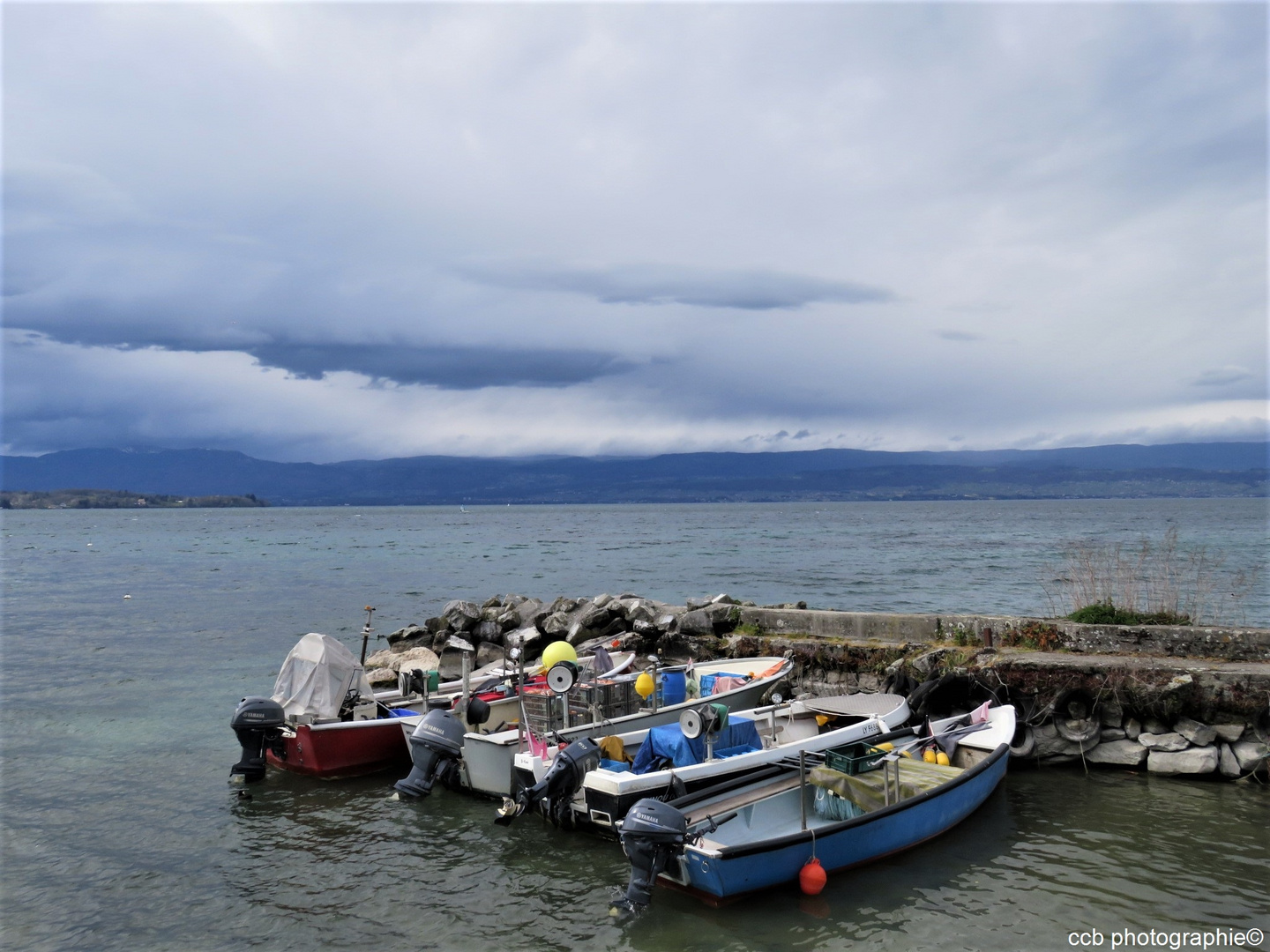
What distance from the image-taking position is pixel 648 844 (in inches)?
347

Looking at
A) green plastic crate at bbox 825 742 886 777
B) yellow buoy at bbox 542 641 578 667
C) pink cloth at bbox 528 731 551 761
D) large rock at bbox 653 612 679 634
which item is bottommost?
green plastic crate at bbox 825 742 886 777

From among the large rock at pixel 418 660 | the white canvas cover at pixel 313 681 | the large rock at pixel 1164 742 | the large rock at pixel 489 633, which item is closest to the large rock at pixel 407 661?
the large rock at pixel 418 660

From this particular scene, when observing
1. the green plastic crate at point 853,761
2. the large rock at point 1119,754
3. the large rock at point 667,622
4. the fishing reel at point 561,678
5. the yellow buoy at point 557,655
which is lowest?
the large rock at point 1119,754

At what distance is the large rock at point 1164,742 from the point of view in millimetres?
12750

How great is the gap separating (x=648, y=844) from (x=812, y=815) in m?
3.11

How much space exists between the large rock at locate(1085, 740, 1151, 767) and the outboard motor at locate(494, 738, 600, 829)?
8.21 m

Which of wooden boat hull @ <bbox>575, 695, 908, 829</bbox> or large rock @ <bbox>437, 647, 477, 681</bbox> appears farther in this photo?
large rock @ <bbox>437, 647, 477, 681</bbox>

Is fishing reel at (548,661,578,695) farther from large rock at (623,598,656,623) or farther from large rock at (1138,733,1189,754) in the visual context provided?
large rock at (623,598,656,623)

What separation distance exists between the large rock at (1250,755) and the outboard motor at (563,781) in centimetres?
958

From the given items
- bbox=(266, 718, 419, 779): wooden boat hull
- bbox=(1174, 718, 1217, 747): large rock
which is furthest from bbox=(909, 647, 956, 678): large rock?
bbox=(266, 718, 419, 779): wooden boat hull

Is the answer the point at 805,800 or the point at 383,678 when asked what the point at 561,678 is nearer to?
the point at 805,800

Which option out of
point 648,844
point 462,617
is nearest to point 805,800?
point 648,844

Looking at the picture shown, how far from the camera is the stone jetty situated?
12.6 meters

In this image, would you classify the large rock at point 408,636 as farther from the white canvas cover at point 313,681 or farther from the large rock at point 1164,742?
the large rock at point 1164,742
